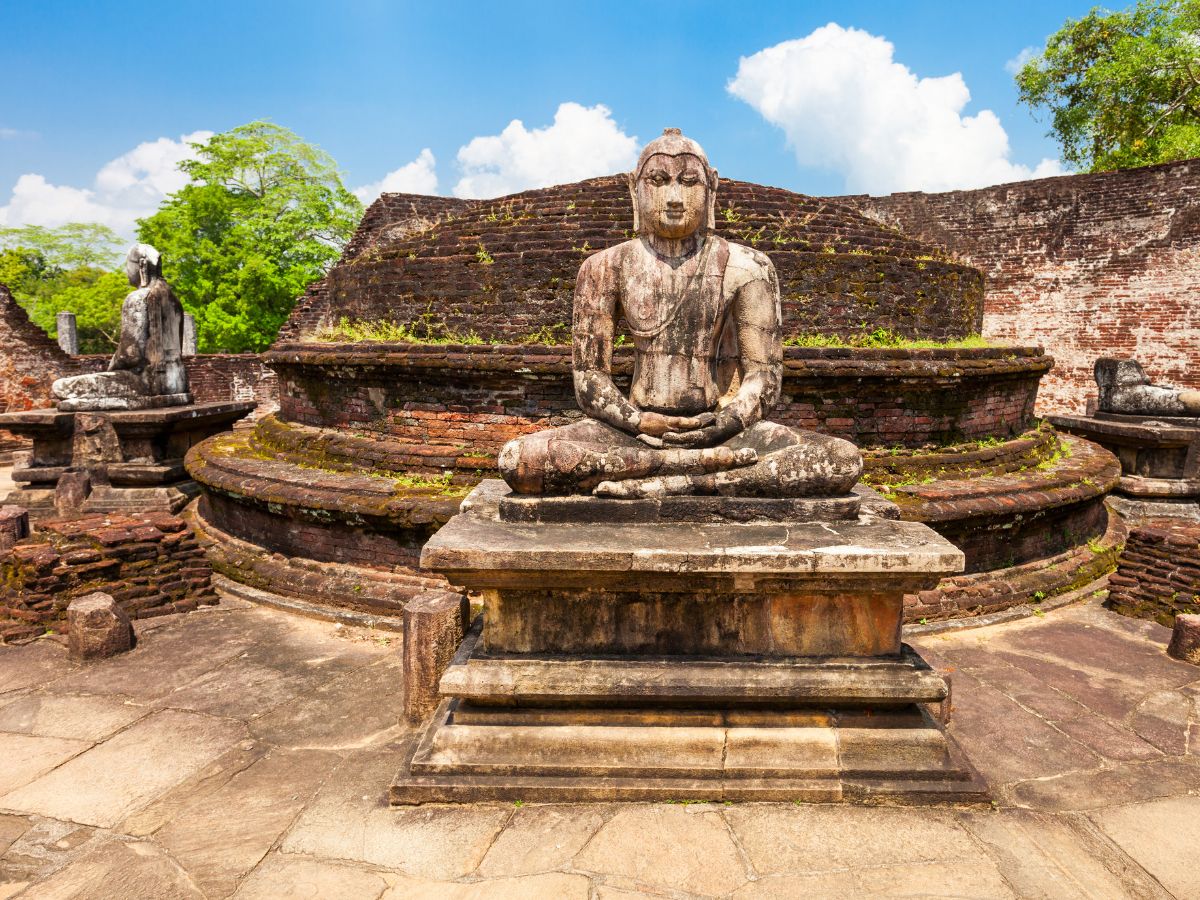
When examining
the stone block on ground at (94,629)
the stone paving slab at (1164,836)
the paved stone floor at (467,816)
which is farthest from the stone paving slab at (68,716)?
the stone paving slab at (1164,836)

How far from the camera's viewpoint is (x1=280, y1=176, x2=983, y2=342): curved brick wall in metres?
6.23

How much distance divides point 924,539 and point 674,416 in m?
1.14

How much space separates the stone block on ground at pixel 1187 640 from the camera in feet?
13.6

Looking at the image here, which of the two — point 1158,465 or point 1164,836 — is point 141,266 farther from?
point 1158,465

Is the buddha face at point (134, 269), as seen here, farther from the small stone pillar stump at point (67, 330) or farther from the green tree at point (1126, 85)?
the green tree at point (1126, 85)

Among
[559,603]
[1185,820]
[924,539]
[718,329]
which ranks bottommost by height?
[1185,820]

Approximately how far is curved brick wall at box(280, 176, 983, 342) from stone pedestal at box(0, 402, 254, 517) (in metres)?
2.30

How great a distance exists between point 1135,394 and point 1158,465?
2.93 ft

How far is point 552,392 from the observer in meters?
5.50

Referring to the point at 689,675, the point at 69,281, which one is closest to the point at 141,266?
the point at 689,675

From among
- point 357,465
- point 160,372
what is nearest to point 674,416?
point 357,465

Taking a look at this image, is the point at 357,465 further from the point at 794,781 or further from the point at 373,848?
the point at 794,781

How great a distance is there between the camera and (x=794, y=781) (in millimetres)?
2668

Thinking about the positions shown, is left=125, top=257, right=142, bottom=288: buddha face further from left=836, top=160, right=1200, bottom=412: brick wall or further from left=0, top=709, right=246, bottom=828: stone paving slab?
left=836, top=160, right=1200, bottom=412: brick wall
